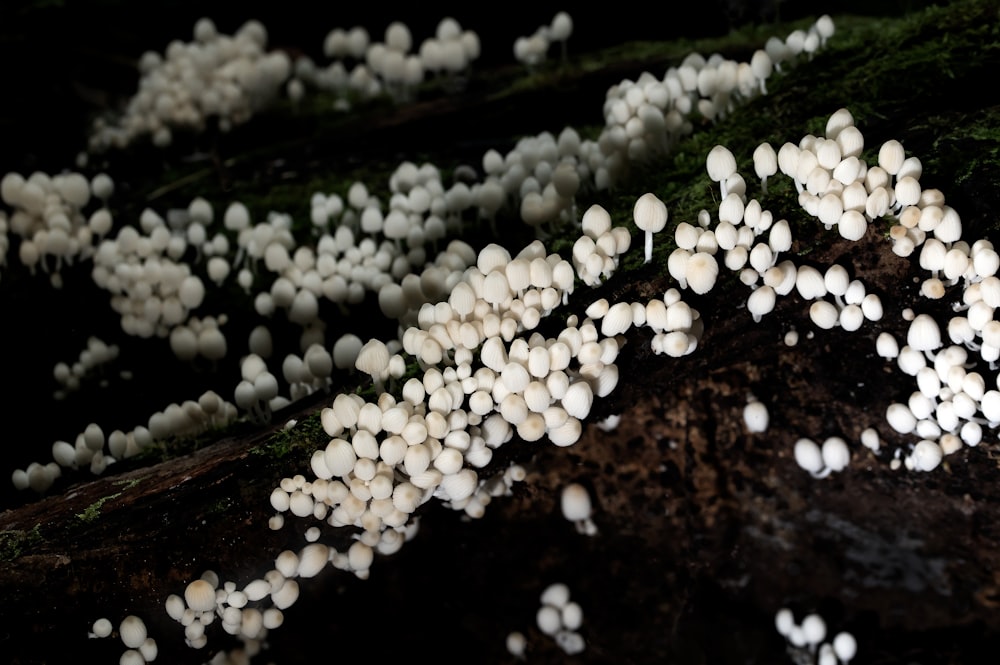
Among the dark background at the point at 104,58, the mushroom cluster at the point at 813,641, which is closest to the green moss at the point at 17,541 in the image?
the dark background at the point at 104,58

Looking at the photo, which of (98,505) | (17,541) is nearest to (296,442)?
(98,505)

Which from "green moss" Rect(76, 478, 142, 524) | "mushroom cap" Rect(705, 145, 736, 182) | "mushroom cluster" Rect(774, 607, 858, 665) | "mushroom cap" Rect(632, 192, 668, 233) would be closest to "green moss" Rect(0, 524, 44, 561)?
"green moss" Rect(76, 478, 142, 524)

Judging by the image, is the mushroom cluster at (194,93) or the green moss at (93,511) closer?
the green moss at (93,511)

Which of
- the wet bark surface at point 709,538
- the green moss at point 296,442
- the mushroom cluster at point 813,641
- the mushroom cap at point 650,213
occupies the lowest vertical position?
the mushroom cluster at point 813,641

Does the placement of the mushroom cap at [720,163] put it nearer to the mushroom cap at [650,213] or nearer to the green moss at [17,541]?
the mushroom cap at [650,213]

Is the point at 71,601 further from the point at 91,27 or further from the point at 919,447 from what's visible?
the point at 91,27

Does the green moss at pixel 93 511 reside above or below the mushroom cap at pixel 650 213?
below

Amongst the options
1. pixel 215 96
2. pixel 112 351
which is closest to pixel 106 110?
pixel 215 96

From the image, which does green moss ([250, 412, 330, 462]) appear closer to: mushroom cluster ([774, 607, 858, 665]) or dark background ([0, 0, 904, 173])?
mushroom cluster ([774, 607, 858, 665])

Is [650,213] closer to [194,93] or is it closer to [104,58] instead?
[194,93]
